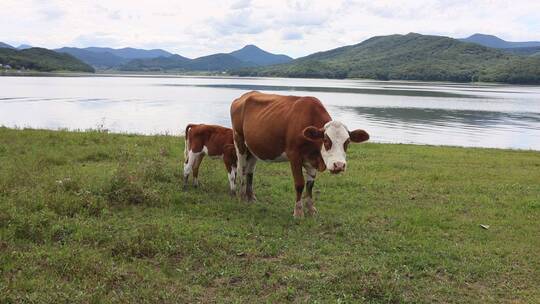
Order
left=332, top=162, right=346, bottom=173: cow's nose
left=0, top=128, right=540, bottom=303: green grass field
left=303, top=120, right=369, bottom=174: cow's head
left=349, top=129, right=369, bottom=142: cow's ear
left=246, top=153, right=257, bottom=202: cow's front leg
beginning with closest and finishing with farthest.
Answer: left=0, top=128, right=540, bottom=303: green grass field → left=332, top=162, right=346, bottom=173: cow's nose → left=303, top=120, right=369, bottom=174: cow's head → left=349, top=129, right=369, bottom=142: cow's ear → left=246, top=153, right=257, bottom=202: cow's front leg

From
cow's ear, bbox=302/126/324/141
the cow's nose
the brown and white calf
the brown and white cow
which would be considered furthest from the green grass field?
cow's ear, bbox=302/126/324/141

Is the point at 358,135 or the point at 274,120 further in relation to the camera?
the point at 274,120

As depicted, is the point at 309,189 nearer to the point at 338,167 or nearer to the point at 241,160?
the point at 338,167

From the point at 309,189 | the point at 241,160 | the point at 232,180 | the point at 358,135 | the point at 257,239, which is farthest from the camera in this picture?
the point at 232,180

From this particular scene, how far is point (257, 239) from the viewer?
8.09 m

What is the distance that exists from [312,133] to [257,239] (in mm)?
1998

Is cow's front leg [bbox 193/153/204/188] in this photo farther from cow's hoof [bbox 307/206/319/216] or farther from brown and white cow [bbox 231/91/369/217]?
cow's hoof [bbox 307/206/319/216]

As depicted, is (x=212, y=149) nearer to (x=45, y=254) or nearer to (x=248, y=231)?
(x=248, y=231)

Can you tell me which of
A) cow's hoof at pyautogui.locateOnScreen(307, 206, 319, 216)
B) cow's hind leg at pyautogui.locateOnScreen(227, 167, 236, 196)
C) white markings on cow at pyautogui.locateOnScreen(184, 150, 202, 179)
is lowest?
cow's hoof at pyautogui.locateOnScreen(307, 206, 319, 216)

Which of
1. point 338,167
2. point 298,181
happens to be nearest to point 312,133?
point 338,167

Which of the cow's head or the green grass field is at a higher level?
the cow's head

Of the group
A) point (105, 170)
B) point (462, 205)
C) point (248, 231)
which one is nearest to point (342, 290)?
point (248, 231)

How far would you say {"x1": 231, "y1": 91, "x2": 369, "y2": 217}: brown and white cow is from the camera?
8.59m

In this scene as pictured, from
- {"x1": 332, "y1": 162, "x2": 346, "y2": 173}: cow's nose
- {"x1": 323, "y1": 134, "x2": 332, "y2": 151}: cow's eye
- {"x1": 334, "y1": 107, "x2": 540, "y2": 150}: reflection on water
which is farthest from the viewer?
{"x1": 334, "y1": 107, "x2": 540, "y2": 150}: reflection on water
